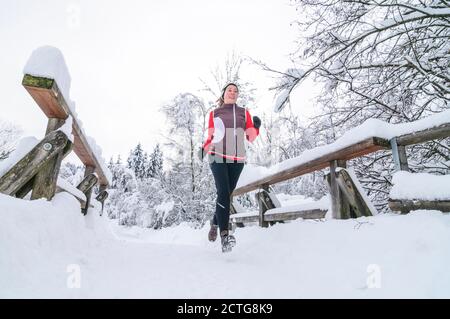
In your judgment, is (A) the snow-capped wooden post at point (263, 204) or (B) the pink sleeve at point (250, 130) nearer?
(B) the pink sleeve at point (250, 130)

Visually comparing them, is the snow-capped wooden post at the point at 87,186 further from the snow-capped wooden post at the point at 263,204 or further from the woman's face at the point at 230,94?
the snow-capped wooden post at the point at 263,204

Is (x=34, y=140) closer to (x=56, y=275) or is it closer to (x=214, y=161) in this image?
(x=56, y=275)

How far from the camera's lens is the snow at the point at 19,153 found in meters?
2.21

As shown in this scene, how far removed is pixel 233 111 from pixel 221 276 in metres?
2.17

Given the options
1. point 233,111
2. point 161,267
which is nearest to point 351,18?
point 233,111

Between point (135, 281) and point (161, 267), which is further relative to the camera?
point (161, 267)

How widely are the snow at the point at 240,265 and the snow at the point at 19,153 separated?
36 cm

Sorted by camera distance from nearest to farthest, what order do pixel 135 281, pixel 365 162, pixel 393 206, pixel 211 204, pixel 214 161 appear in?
pixel 135 281 < pixel 393 206 < pixel 214 161 < pixel 365 162 < pixel 211 204

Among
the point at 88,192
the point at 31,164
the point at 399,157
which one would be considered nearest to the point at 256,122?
the point at 399,157

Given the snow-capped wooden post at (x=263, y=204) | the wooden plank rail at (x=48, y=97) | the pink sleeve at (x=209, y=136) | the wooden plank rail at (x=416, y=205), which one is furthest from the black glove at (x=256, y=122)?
the wooden plank rail at (x=48, y=97)

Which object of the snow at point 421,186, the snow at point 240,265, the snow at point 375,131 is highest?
the snow at point 375,131

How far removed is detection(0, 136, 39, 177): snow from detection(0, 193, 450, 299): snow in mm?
356
